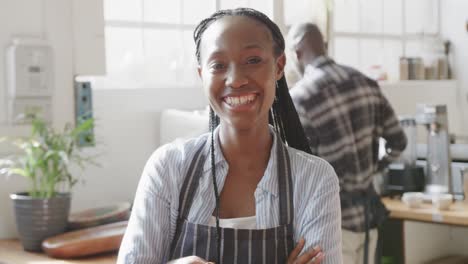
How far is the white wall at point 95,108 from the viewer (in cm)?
262

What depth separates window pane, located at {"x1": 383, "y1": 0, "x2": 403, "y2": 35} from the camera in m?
5.07

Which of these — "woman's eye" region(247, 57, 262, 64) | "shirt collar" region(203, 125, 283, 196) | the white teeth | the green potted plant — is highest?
"woman's eye" region(247, 57, 262, 64)

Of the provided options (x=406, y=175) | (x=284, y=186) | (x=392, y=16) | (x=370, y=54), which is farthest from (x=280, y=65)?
(x=392, y=16)

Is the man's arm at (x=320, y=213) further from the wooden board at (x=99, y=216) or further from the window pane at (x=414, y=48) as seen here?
the window pane at (x=414, y=48)

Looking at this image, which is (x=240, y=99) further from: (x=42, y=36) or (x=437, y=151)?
(x=437, y=151)

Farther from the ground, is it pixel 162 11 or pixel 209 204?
pixel 162 11

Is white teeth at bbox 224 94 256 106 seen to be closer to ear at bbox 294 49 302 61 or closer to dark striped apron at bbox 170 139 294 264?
dark striped apron at bbox 170 139 294 264

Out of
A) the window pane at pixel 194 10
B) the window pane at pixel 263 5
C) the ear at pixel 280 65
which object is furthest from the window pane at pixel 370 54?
the ear at pixel 280 65

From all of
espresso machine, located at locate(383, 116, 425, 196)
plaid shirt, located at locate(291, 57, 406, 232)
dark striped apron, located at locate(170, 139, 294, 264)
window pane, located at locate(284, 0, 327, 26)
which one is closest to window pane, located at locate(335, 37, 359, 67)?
window pane, located at locate(284, 0, 327, 26)

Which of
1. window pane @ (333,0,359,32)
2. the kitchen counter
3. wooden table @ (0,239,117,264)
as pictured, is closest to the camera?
wooden table @ (0,239,117,264)

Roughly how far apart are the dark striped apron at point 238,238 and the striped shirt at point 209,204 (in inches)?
0.4

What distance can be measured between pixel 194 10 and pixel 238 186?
2.22 m

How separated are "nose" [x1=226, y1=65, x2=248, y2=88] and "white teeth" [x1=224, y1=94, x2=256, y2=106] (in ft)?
0.07

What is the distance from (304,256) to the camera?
53.3 inches
